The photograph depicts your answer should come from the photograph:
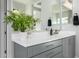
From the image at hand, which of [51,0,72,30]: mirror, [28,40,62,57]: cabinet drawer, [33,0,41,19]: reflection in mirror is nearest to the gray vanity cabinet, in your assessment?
[28,40,62,57]: cabinet drawer

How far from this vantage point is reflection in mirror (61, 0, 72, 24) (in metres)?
3.19

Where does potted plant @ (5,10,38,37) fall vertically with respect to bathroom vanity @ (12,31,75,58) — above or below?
above

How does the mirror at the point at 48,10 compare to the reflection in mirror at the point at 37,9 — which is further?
the reflection in mirror at the point at 37,9

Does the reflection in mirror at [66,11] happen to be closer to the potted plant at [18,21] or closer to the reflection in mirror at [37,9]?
the reflection in mirror at [37,9]

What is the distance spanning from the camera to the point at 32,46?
1778mm

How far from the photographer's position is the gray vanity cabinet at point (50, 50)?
1793mm

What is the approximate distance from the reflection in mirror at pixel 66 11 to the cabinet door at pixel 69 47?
61 cm

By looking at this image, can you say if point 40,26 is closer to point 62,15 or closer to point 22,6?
point 22,6

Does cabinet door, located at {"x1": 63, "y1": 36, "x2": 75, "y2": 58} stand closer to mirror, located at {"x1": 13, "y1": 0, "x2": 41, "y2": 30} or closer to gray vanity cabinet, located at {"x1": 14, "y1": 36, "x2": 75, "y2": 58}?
gray vanity cabinet, located at {"x1": 14, "y1": 36, "x2": 75, "y2": 58}

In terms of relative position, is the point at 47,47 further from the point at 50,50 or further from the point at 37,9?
the point at 37,9

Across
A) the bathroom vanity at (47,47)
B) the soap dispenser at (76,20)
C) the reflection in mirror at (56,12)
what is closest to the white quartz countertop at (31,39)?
the bathroom vanity at (47,47)

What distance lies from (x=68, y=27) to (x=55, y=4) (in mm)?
820

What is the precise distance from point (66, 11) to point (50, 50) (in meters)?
1.62

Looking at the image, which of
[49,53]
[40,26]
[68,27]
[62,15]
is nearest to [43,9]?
[40,26]
